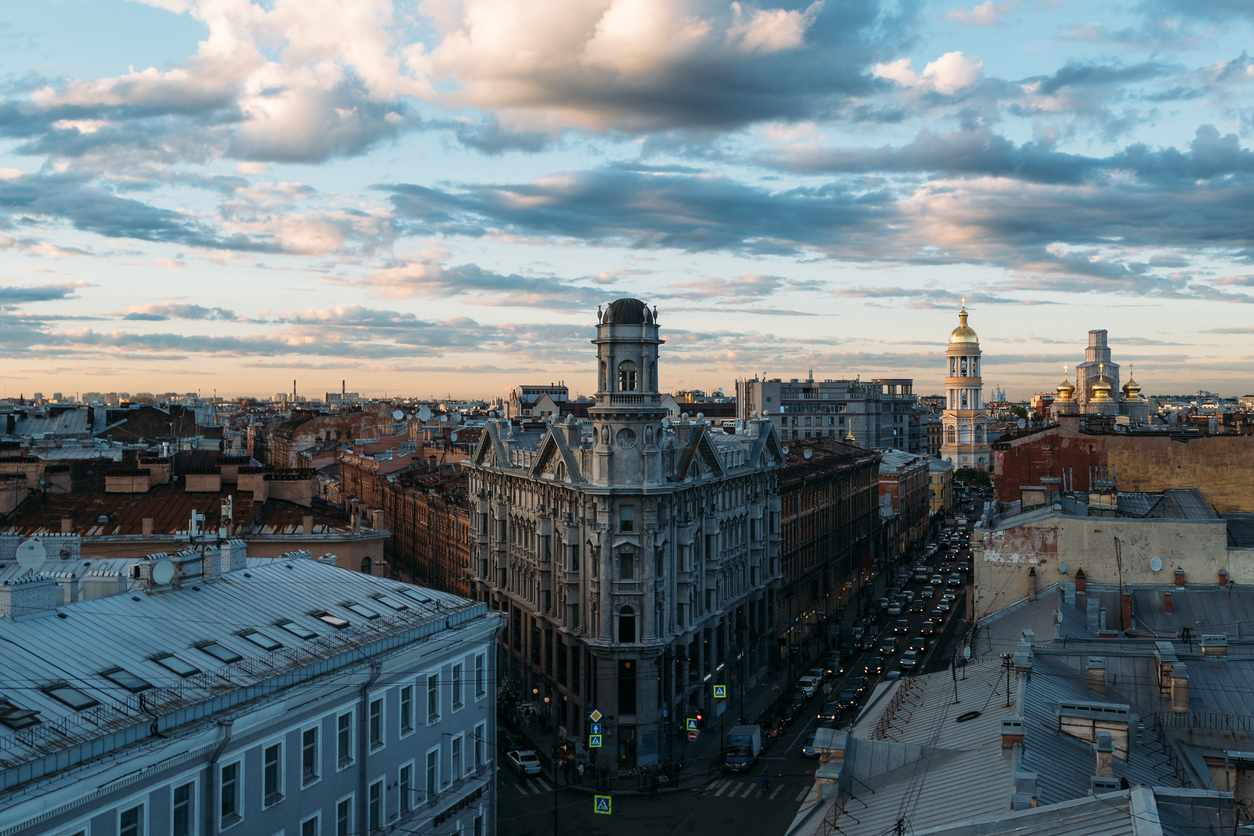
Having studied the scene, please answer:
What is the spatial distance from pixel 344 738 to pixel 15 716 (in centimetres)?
1116

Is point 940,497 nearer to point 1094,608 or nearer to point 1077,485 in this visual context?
point 1077,485

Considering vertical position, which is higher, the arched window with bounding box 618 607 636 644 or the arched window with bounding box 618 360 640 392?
the arched window with bounding box 618 360 640 392

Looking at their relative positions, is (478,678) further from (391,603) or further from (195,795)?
(195,795)

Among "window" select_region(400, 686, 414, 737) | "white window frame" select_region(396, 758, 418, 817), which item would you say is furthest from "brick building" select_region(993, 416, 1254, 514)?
"white window frame" select_region(396, 758, 418, 817)

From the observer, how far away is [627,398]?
65312mm

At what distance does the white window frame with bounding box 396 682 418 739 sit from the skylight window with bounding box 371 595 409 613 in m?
3.58

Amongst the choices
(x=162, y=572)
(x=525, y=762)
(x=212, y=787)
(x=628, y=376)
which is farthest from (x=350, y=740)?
(x=628, y=376)

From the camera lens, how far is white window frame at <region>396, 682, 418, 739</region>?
127 feet

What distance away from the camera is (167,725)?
94.5 feet

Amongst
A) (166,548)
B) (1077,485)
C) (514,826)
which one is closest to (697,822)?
(514,826)

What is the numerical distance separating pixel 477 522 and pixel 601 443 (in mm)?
21400

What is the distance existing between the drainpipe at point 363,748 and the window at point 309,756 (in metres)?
2.16

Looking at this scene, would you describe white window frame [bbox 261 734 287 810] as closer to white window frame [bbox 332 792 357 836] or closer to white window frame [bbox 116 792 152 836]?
white window frame [bbox 332 792 357 836]

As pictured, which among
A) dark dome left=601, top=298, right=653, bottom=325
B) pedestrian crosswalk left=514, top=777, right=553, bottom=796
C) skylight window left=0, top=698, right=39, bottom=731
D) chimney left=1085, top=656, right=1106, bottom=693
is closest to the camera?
skylight window left=0, top=698, right=39, bottom=731
